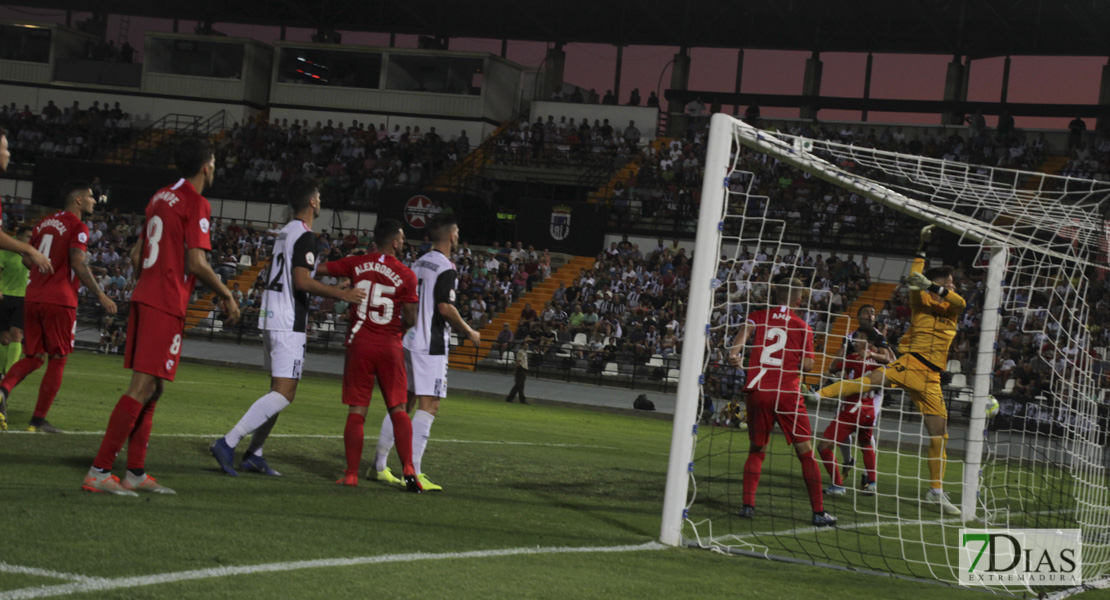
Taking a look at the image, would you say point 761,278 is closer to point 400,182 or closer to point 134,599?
point 400,182

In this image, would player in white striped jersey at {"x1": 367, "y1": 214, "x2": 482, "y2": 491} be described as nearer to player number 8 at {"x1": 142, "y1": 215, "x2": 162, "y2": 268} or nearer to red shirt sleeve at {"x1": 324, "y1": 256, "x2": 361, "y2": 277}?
red shirt sleeve at {"x1": 324, "y1": 256, "x2": 361, "y2": 277}

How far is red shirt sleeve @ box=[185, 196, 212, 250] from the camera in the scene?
639cm

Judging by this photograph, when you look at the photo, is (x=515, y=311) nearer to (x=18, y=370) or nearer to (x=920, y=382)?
(x=920, y=382)

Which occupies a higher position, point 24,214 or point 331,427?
point 24,214

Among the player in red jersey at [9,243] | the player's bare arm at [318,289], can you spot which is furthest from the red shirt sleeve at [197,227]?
the player's bare arm at [318,289]

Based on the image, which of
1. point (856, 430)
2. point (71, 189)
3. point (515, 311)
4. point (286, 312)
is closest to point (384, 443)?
point (286, 312)

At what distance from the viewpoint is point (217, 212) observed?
3862cm

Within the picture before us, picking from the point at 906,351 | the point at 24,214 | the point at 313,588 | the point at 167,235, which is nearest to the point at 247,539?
the point at 313,588

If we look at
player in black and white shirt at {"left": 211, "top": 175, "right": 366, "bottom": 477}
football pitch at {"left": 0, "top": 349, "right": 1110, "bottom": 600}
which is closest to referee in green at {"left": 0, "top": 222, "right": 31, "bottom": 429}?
football pitch at {"left": 0, "top": 349, "right": 1110, "bottom": 600}

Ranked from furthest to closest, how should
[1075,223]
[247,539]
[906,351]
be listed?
1. [906,351]
2. [1075,223]
3. [247,539]

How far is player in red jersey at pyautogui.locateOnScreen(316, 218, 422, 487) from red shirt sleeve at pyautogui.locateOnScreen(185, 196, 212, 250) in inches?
60.2

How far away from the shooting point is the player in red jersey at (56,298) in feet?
28.8

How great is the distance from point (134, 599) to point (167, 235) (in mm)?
2867

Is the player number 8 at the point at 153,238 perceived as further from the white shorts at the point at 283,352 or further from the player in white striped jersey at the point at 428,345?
the player in white striped jersey at the point at 428,345
